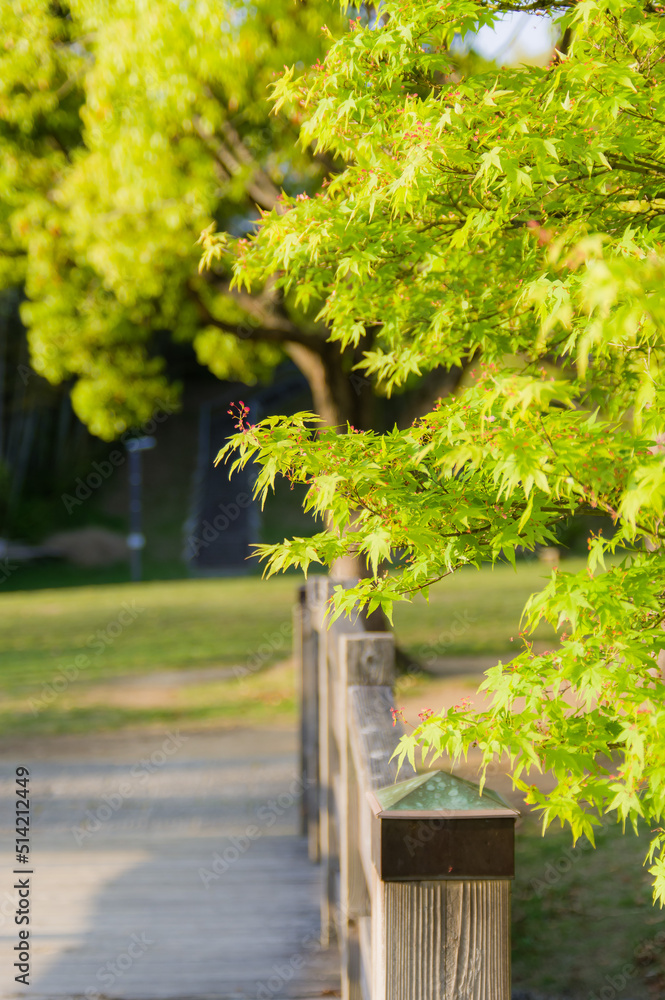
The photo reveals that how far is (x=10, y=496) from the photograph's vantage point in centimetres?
2756

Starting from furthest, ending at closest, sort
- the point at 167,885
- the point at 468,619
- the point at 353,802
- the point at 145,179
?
the point at 468,619, the point at 145,179, the point at 167,885, the point at 353,802

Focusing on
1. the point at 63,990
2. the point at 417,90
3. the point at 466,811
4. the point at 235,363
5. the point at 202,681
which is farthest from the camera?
the point at 235,363

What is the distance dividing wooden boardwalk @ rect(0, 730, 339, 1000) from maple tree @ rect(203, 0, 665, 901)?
2411 millimetres

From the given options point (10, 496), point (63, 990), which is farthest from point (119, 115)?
point (10, 496)

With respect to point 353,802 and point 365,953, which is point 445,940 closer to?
point 365,953

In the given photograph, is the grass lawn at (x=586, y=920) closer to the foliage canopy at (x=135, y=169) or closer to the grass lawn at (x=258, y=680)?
the grass lawn at (x=258, y=680)

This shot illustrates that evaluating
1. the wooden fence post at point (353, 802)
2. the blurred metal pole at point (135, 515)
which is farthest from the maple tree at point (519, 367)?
the blurred metal pole at point (135, 515)

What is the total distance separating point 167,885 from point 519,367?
3.67 meters

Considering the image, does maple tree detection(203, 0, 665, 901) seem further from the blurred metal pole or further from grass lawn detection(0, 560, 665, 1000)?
the blurred metal pole

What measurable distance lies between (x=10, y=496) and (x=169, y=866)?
79.9 feet

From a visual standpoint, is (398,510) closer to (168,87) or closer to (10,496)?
(168,87)

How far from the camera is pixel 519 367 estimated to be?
111 inches

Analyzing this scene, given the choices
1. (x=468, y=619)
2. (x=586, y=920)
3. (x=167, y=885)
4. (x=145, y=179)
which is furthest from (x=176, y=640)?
(x=586, y=920)

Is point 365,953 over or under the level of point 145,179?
under
